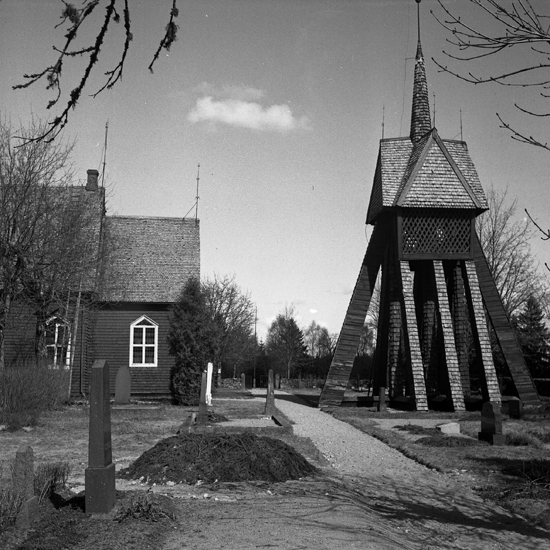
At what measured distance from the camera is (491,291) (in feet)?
79.5

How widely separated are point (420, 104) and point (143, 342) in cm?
1615

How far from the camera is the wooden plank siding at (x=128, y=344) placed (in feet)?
94.8

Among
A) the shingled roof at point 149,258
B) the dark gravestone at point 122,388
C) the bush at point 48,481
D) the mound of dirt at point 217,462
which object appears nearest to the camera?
the bush at point 48,481

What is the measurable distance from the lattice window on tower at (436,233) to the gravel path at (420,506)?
12110 millimetres

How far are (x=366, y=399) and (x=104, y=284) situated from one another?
41.5 ft

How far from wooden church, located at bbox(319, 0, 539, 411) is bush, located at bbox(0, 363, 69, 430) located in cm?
1006

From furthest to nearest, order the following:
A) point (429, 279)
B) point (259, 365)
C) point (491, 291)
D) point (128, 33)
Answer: point (259, 365) < point (429, 279) < point (491, 291) < point (128, 33)

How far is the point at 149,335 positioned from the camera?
29609 mm

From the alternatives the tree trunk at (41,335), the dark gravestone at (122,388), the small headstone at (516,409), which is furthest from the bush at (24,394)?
the small headstone at (516,409)

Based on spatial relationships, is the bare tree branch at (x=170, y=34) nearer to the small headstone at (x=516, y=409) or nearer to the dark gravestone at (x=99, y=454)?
the dark gravestone at (x=99, y=454)

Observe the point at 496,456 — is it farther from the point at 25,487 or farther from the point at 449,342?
the point at 449,342

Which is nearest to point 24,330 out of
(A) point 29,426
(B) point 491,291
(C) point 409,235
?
(A) point 29,426

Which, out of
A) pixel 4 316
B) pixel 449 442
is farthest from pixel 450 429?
pixel 4 316

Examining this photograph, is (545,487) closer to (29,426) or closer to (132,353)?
(29,426)
